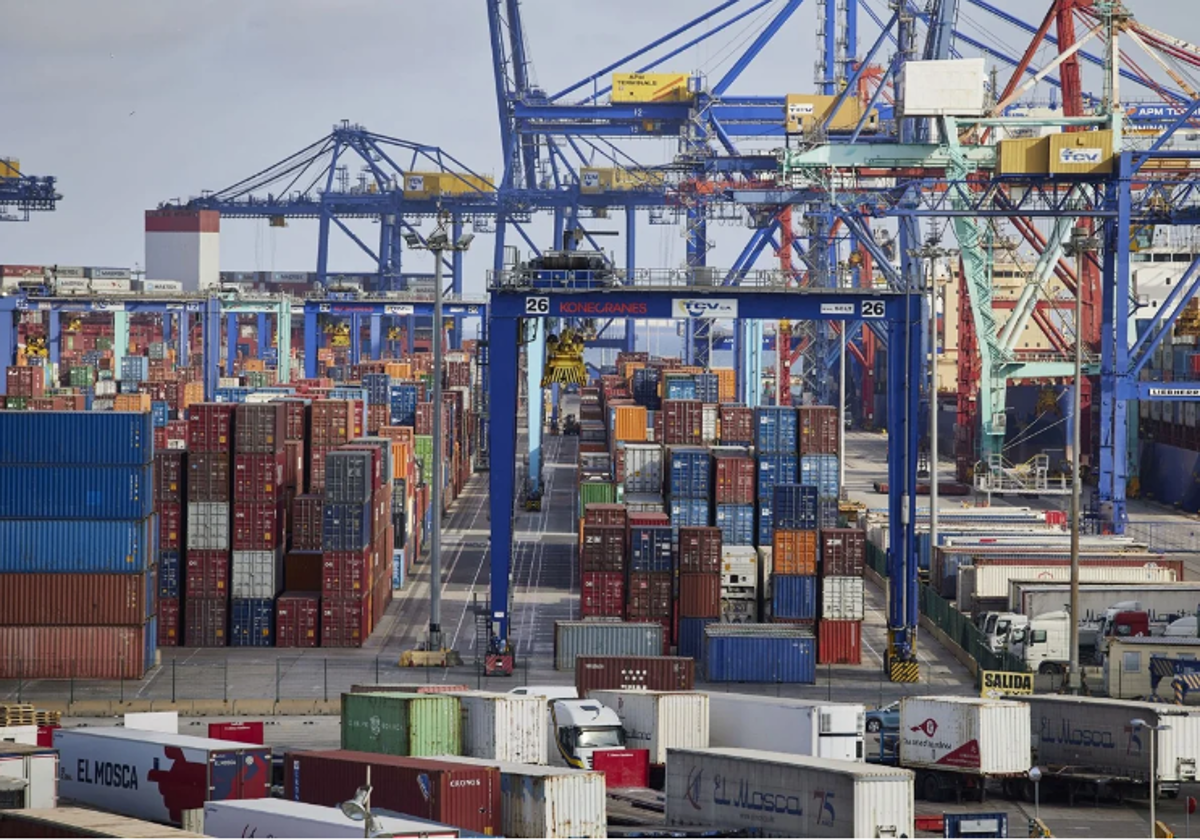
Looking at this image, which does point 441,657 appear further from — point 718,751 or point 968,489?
point 968,489

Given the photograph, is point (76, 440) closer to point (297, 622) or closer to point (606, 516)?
point (297, 622)

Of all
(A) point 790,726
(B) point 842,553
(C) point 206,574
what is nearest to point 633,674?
(A) point 790,726

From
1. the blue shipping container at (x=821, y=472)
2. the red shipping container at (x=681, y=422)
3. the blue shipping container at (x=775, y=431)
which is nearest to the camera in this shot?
the blue shipping container at (x=775, y=431)

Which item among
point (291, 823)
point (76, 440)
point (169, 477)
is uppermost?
point (76, 440)

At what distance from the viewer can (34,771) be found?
3366cm

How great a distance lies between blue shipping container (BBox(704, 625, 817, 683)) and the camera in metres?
52.3

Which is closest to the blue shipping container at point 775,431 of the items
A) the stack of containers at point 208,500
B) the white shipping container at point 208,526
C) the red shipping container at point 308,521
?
the red shipping container at point 308,521

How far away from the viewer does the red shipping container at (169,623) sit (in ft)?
189

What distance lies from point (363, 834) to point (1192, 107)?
200 ft

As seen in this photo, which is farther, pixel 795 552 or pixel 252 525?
pixel 252 525

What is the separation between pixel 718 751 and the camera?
34.8 m

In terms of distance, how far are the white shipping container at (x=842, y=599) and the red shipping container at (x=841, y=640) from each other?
0.19m

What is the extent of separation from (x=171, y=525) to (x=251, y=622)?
3.54 metres

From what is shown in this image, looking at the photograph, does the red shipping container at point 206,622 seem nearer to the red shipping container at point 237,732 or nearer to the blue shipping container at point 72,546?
the blue shipping container at point 72,546
